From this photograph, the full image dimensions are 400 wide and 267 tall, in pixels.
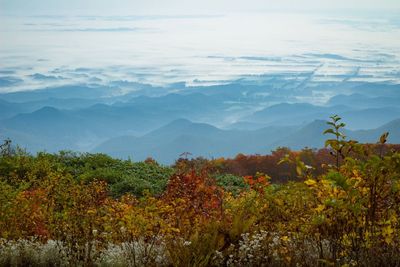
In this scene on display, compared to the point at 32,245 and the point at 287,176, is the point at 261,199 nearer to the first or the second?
the point at 32,245

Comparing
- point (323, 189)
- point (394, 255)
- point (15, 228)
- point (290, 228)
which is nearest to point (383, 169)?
point (323, 189)

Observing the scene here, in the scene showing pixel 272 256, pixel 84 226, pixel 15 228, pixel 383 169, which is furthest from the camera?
pixel 15 228

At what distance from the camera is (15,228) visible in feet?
26.8

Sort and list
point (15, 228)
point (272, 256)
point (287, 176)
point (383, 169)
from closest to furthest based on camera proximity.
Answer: point (383, 169) < point (272, 256) < point (15, 228) < point (287, 176)

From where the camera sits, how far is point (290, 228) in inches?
260

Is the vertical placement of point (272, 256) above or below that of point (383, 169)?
below

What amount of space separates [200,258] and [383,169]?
209cm

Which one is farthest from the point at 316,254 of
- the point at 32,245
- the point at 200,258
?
the point at 32,245

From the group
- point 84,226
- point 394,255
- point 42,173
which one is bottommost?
point 394,255

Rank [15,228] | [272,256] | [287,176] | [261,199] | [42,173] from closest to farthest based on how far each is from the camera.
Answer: [272,256]
[261,199]
[15,228]
[42,173]
[287,176]

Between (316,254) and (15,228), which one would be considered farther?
(15,228)

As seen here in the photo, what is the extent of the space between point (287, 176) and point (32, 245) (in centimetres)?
1667

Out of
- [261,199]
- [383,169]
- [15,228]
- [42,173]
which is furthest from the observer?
[42,173]

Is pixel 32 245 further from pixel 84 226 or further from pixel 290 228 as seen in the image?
pixel 290 228
